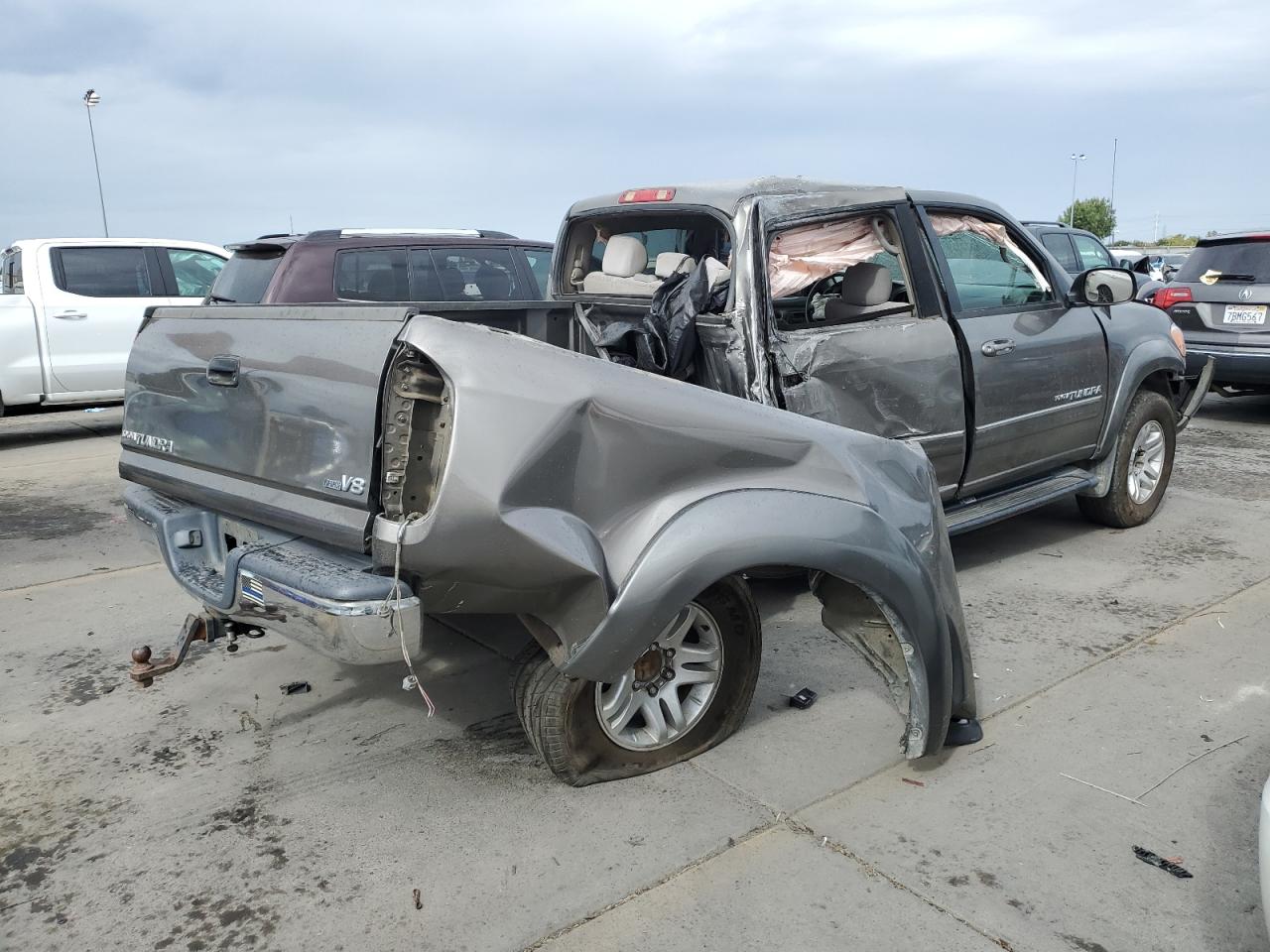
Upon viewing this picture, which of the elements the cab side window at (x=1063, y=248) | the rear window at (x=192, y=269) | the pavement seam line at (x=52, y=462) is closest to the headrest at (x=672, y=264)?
the pavement seam line at (x=52, y=462)

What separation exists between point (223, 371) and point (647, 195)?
2.29 metres

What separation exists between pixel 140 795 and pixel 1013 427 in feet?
13.0

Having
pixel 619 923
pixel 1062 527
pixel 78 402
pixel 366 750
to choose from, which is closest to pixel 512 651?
pixel 366 750

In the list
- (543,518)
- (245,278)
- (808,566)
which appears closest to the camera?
(543,518)

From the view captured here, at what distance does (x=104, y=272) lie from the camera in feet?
33.5

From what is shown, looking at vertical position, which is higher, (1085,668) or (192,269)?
(192,269)

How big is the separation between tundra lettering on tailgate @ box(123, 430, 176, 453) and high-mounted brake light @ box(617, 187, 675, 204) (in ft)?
7.63

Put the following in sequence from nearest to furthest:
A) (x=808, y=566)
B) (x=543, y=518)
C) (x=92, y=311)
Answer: (x=543, y=518), (x=808, y=566), (x=92, y=311)

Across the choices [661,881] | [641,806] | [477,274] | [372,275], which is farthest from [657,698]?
[477,274]

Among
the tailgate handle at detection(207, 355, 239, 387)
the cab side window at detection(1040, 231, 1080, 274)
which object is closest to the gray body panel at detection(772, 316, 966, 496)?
the tailgate handle at detection(207, 355, 239, 387)

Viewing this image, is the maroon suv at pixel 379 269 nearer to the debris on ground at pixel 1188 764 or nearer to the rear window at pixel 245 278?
the rear window at pixel 245 278

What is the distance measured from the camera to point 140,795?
10.6 ft

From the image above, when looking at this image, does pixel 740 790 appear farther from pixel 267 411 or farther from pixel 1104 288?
pixel 1104 288

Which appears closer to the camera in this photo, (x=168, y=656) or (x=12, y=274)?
(x=168, y=656)
